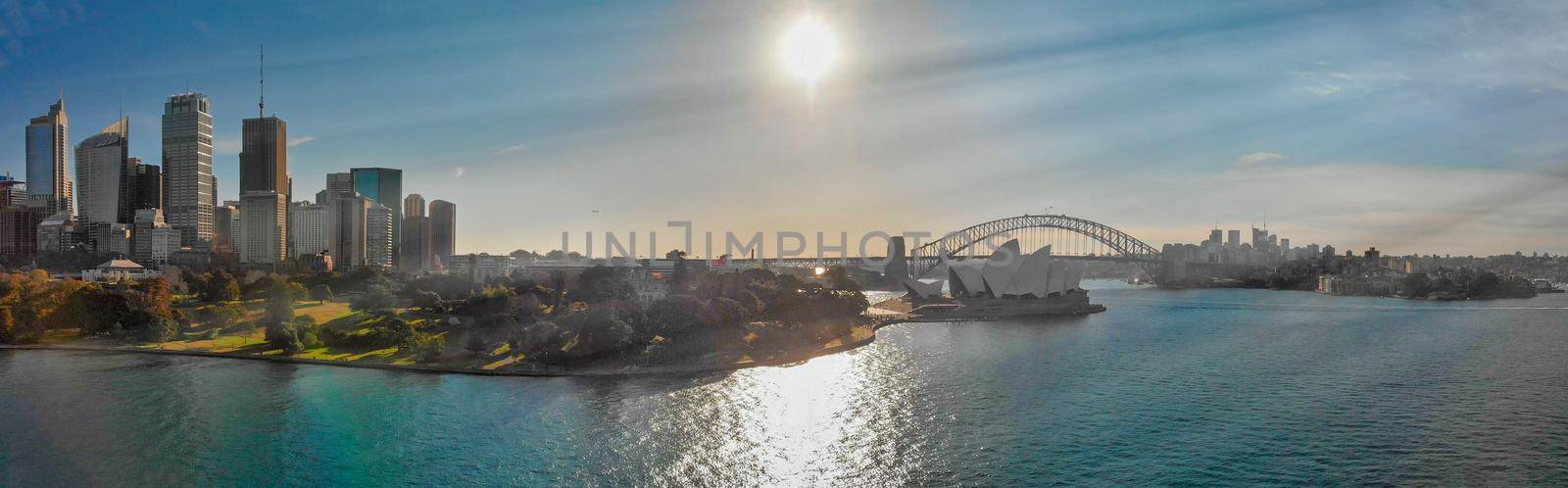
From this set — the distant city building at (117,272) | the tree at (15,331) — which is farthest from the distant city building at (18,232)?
the tree at (15,331)

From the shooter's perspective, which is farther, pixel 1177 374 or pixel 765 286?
pixel 765 286

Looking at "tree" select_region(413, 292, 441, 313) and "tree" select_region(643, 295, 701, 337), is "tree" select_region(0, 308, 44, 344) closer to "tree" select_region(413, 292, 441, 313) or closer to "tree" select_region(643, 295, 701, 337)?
"tree" select_region(413, 292, 441, 313)

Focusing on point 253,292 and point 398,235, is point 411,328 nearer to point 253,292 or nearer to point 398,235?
point 253,292

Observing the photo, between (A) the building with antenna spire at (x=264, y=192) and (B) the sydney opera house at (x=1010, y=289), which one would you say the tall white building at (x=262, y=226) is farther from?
(B) the sydney opera house at (x=1010, y=289)

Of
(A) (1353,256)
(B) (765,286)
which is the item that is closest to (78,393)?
(B) (765,286)

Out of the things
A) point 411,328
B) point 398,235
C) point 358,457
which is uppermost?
point 398,235

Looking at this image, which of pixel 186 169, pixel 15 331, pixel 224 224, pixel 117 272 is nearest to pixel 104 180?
pixel 186 169

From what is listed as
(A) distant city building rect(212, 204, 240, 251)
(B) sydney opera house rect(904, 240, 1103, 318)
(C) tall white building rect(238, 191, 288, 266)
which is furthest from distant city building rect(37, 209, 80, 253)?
(B) sydney opera house rect(904, 240, 1103, 318)
